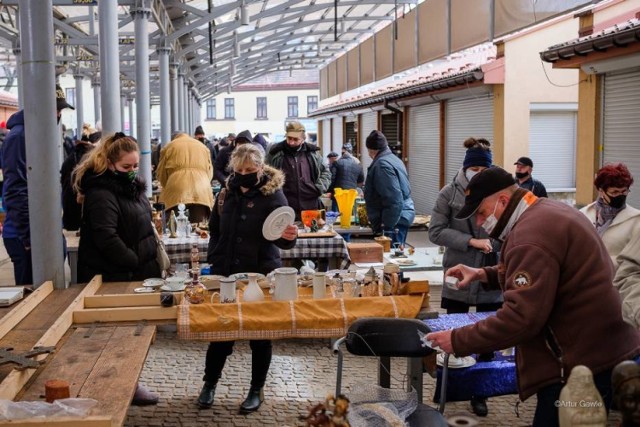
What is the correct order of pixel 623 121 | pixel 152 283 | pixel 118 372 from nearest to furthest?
pixel 118 372 → pixel 152 283 → pixel 623 121

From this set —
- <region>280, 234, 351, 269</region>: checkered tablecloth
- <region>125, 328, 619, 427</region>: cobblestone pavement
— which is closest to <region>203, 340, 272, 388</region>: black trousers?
<region>125, 328, 619, 427</region>: cobblestone pavement

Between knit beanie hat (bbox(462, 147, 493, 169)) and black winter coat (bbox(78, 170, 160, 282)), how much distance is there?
7.29ft

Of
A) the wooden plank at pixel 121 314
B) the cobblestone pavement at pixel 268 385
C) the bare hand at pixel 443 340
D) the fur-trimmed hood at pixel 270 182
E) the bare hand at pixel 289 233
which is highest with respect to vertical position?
the fur-trimmed hood at pixel 270 182

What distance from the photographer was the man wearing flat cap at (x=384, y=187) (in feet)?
29.0

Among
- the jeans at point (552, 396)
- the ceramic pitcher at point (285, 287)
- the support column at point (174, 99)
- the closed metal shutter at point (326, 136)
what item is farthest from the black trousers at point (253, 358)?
the closed metal shutter at point (326, 136)

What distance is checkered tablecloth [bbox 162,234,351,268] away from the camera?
24.1 feet

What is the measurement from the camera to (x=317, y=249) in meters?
7.46

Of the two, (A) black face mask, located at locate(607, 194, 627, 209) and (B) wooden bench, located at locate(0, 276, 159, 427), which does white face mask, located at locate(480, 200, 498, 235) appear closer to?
(B) wooden bench, located at locate(0, 276, 159, 427)

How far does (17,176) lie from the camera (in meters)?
5.38

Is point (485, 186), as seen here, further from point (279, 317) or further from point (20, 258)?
point (20, 258)

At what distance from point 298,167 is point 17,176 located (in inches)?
153

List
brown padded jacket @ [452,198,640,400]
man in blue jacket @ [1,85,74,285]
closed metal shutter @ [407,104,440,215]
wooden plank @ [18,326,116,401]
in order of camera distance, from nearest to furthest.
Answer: brown padded jacket @ [452,198,640,400]
wooden plank @ [18,326,116,401]
man in blue jacket @ [1,85,74,285]
closed metal shutter @ [407,104,440,215]

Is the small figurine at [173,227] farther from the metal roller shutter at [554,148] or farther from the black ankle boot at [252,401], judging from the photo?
the metal roller shutter at [554,148]

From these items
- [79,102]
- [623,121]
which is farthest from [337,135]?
[623,121]
